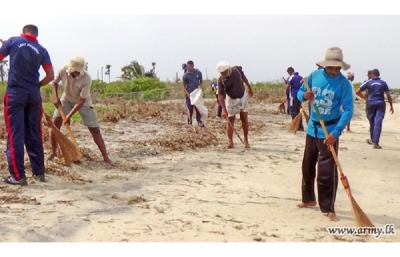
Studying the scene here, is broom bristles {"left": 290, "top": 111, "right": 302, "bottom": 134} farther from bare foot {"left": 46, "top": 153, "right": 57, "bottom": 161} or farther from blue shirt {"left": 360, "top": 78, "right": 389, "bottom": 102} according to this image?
bare foot {"left": 46, "top": 153, "right": 57, "bottom": 161}

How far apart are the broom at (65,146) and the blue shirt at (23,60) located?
102 centimetres

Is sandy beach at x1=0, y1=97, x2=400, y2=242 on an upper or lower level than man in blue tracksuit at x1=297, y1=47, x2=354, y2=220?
lower

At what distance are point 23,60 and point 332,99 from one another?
11.4ft

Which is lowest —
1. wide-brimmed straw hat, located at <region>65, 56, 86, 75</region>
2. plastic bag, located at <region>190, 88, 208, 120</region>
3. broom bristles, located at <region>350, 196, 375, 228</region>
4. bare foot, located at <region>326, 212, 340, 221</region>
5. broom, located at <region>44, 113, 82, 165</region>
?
bare foot, located at <region>326, 212, 340, 221</region>

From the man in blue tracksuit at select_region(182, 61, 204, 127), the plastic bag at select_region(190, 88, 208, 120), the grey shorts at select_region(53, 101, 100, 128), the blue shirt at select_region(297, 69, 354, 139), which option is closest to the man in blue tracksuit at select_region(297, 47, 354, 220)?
the blue shirt at select_region(297, 69, 354, 139)

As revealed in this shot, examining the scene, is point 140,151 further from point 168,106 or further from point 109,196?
point 168,106

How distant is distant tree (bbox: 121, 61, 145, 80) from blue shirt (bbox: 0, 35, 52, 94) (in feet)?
101

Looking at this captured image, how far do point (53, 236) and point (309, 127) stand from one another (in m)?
2.83

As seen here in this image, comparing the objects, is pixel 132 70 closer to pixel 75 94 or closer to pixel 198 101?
pixel 198 101

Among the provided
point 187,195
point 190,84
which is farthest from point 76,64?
point 190,84

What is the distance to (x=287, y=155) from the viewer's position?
30.9ft

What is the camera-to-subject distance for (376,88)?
1114cm

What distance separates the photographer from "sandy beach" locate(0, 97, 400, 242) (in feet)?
15.5

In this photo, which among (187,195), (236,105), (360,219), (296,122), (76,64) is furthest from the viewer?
(296,122)
